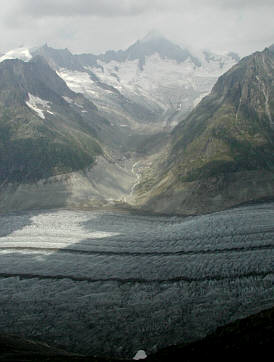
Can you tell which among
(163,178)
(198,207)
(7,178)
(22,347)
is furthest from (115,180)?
(22,347)

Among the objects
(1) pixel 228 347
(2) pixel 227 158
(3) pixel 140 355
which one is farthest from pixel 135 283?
(2) pixel 227 158

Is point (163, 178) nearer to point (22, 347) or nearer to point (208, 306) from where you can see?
point (208, 306)

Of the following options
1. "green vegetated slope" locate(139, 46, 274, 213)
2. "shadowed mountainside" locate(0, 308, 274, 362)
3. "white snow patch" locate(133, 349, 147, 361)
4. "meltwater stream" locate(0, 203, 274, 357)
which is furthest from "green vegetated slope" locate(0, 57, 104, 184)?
"shadowed mountainside" locate(0, 308, 274, 362)

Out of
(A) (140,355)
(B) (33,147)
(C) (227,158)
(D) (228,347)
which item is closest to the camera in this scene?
(D) (228,347)

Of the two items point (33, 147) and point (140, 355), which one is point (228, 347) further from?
point (33, 147)

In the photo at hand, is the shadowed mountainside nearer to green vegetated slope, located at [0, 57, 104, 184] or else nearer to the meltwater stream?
the meltwater stream

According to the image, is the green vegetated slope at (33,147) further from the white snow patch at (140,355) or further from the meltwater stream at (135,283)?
the white snow patch at (140,355)
